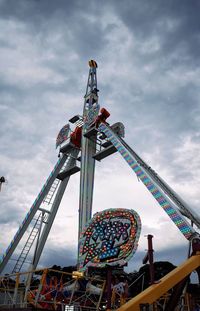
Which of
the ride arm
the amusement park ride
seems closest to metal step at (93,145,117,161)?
the amusement park ride

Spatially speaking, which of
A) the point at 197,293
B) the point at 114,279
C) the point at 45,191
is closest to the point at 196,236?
the point at 197,293

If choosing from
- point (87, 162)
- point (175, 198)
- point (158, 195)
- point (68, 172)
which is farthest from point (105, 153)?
point (158, 195)

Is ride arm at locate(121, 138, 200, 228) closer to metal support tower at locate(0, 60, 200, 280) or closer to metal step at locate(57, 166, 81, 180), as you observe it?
metal support tower at locate(0, 60, 200, 280)

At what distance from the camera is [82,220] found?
26.3 m

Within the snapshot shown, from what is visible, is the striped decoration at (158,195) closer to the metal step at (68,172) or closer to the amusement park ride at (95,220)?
the amusement park ride at (95,220)

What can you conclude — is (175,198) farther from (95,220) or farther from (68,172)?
(68,172)

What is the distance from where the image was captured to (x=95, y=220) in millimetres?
17281

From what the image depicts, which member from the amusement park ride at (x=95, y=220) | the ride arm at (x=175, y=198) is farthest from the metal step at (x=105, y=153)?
the ride arm at (x=175, y=198)

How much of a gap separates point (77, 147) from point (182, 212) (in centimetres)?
1733

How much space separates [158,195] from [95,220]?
12.7ft

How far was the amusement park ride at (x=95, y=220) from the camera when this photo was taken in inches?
508

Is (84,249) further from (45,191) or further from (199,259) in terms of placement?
(45,191)

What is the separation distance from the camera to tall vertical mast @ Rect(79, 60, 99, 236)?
2695 centimetres

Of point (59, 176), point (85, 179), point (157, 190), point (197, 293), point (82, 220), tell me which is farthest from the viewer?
point (59, 176)
